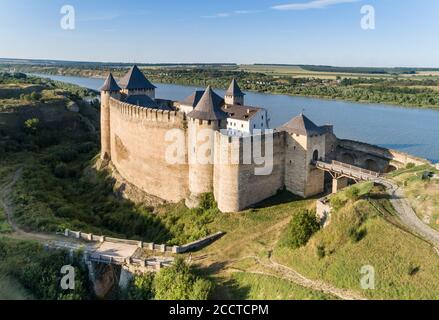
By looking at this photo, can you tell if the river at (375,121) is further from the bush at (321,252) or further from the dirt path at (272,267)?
the bush at (321,252)

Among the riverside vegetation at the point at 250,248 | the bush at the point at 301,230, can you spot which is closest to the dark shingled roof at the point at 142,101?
the riverside vegetation at the point at 250,248

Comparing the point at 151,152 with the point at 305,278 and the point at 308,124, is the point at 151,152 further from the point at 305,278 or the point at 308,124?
the point at 305,278

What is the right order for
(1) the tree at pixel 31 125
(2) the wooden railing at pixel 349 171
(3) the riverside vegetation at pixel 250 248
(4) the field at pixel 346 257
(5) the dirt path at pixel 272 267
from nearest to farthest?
(4) the field at pixel 346 257 < (5) the dirt path at pixel 272 267 < (3) the riverside vegetation at pixel 250 248 < (2) the wooden railing at pixel 349 171 < (1) the tree at pixel 31 125

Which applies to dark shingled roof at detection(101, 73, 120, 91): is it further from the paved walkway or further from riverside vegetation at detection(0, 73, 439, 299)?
the paved walkway

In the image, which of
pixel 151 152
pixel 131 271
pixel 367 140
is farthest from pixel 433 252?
pixel 367 140
